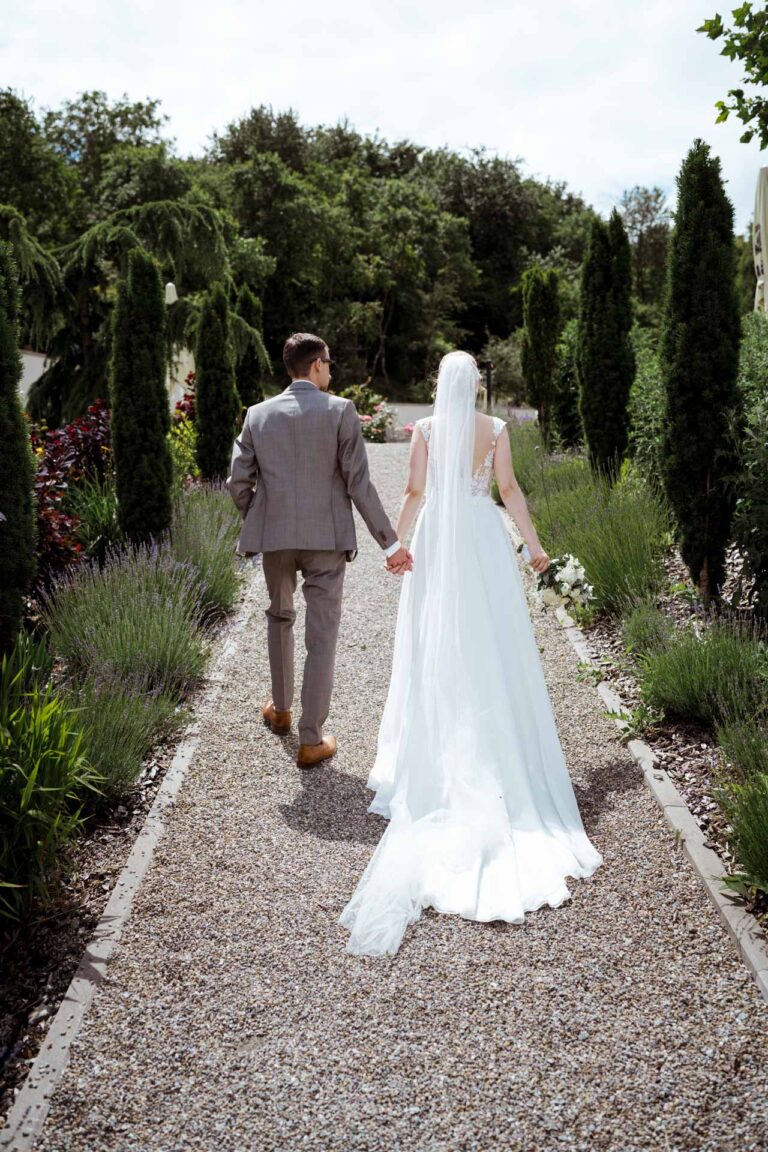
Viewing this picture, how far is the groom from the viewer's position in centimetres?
468

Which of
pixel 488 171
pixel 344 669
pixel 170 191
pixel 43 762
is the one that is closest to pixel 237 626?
pixel 344 669

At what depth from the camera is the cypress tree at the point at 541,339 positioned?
14.7 metres

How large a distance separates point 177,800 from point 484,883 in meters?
1.61

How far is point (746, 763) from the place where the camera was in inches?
158

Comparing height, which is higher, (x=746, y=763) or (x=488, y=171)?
(x=488, y=171)

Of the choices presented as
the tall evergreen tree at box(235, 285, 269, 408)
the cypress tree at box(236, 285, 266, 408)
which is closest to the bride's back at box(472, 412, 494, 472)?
the tall evergreen tree at box(235, 285, 269, 408)

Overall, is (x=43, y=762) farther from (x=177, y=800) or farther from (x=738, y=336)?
(x=738, y=336)

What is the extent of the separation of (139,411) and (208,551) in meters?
1.35

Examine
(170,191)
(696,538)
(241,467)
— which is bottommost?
(696,538)

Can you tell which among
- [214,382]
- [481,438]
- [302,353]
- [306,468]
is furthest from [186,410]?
[481,438]

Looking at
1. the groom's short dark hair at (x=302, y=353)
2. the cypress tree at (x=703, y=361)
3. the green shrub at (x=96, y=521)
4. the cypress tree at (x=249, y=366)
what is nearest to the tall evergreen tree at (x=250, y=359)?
the cypress tree at (x=249, y=366)

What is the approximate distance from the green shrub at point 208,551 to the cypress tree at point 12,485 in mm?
1867

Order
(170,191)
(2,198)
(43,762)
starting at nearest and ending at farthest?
1. (43,762)
2. (170,191)
3. (2,198)

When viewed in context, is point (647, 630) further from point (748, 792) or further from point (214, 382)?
point (214, 382)
